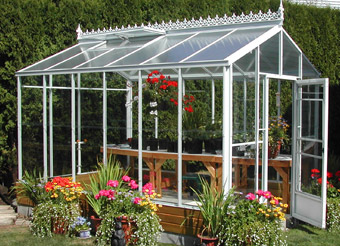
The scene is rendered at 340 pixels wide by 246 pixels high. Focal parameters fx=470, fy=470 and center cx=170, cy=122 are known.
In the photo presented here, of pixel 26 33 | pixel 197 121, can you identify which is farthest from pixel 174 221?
pixel 26 33

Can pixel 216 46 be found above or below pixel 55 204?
above

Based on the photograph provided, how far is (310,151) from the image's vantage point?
6.70m

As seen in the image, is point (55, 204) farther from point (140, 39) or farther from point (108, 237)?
point (140, 39)

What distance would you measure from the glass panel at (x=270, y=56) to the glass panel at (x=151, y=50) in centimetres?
139

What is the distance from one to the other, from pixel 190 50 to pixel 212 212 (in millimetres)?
2259

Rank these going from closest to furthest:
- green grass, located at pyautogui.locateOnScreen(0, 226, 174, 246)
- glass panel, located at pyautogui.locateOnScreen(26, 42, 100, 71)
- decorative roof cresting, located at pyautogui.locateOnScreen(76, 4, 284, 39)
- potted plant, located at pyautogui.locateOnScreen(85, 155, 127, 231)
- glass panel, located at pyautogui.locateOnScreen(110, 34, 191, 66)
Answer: green grass, located at pyautogui.locateOnScreen(0, 226, 174, 246)
potted plant, located at pyautogui.locateOnScreen(85, 155, 127, 231)
decorative roof cresting, located at pyautogui.locateOnScreen(76, 4, 284, 39)
glass panel, located at pyautogui.locateOnScreen(110, 34, 191, 66)
glass panel, located at pyautogui.locateOnScreen(26, 42, 100, 71)

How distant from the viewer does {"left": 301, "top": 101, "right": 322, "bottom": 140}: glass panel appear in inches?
264

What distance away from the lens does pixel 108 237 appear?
5801 millimetres

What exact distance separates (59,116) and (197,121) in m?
2.52

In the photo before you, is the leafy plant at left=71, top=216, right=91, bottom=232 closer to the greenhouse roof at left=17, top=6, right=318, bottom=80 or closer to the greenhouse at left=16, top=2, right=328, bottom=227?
the greenhouse at left=16, top=2, right=328, bottom=227

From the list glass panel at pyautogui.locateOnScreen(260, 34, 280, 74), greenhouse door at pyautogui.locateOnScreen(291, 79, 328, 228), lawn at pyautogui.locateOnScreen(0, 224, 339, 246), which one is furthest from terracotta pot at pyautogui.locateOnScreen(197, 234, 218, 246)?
glass panel at pyautogui.locateOnScreen(260, 34, 280, 74)

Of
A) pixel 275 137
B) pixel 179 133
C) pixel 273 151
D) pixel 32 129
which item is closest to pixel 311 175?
pixel 273 151

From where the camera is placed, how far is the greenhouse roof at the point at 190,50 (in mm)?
6016

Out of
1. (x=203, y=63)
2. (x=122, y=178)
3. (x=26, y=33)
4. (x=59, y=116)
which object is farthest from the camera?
(x=26, y=33)
